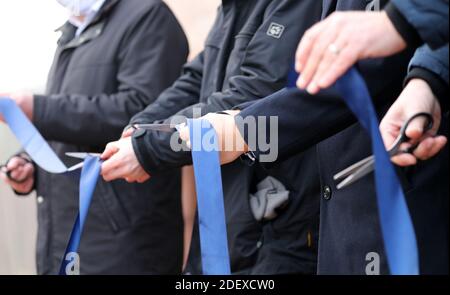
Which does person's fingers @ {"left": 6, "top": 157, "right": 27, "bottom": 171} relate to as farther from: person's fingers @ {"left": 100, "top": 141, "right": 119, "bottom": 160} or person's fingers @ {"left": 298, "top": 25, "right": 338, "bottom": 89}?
person's fingers @ {"left": 298, "top": 25, "right": 338, "bottom": 89}

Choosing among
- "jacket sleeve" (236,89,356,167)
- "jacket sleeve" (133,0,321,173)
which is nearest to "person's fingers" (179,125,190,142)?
"jacket sleeve" (236,89,356,167)

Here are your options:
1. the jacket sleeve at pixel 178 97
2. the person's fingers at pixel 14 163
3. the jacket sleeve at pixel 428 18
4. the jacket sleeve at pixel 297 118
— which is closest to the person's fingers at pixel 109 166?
the jacket sleeve at pixel 178 97

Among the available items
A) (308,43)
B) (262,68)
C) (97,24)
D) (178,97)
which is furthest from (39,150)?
(308,43)

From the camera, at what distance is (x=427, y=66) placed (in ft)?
4.16

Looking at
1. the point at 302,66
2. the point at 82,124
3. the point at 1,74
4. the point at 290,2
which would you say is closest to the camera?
the point at 302,66

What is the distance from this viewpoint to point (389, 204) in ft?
3.63

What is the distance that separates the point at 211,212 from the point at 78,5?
4.43ft

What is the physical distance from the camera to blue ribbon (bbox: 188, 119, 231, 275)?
1.32 metres

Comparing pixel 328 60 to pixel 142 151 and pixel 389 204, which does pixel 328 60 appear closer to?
pixel 389 204

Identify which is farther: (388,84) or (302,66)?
(388,84)

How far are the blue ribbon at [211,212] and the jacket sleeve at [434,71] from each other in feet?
1.27
